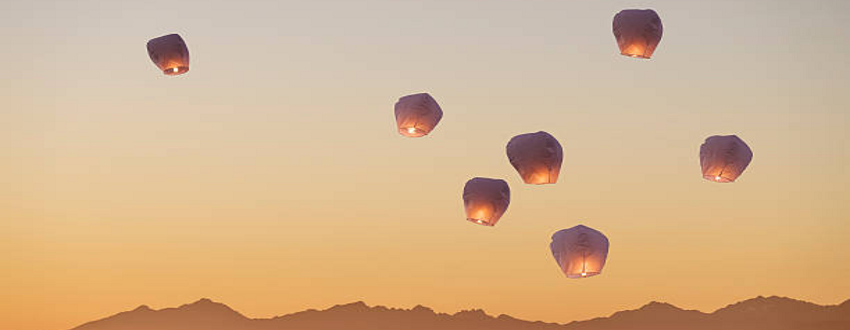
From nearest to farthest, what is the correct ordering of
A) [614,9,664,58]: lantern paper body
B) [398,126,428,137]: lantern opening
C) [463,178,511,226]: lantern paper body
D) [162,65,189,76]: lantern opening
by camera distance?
1. [463,178,511,226]: lantern paper body
2. [614,9,664,58]: lantern paper body
3. [398,126,428,137]: lantern opening
4. [162,65,189,76]: lantern opening

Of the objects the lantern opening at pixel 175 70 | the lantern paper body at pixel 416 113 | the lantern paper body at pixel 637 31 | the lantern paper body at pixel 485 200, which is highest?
the lantern paper body at pixel 637 31

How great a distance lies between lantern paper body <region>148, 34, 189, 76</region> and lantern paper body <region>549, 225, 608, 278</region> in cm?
627

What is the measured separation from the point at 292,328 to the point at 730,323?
223 feet

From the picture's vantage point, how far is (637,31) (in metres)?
17.2

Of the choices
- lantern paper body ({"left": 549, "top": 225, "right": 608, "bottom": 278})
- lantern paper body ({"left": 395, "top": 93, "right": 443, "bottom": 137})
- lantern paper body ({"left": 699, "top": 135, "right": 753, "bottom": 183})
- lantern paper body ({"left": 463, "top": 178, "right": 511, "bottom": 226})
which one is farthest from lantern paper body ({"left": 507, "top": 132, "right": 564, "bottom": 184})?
lantern paper body ({"left": 699, "top": 135, "right": 753, "bottom": 183})

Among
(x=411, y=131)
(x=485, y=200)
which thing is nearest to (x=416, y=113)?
(x=411, y=131)

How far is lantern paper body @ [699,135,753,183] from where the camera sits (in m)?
17.6

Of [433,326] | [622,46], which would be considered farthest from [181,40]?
[433,326]

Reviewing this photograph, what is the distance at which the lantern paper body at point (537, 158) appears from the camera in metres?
16.6

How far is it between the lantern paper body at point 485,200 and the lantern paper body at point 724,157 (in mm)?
3175

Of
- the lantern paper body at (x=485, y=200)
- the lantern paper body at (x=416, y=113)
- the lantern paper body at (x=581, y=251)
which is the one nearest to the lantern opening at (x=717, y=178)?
the lantern paper body at (x=581, y=251)

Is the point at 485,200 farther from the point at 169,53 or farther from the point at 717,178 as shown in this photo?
the point at 169,53

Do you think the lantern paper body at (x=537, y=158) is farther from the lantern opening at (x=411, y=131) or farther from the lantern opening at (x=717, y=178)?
the lantern opening at (x=717, y=178)

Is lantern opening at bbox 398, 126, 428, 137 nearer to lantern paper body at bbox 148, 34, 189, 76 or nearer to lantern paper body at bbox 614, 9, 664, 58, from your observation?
lantern paper body at bbox 614, 9, 664, 58
